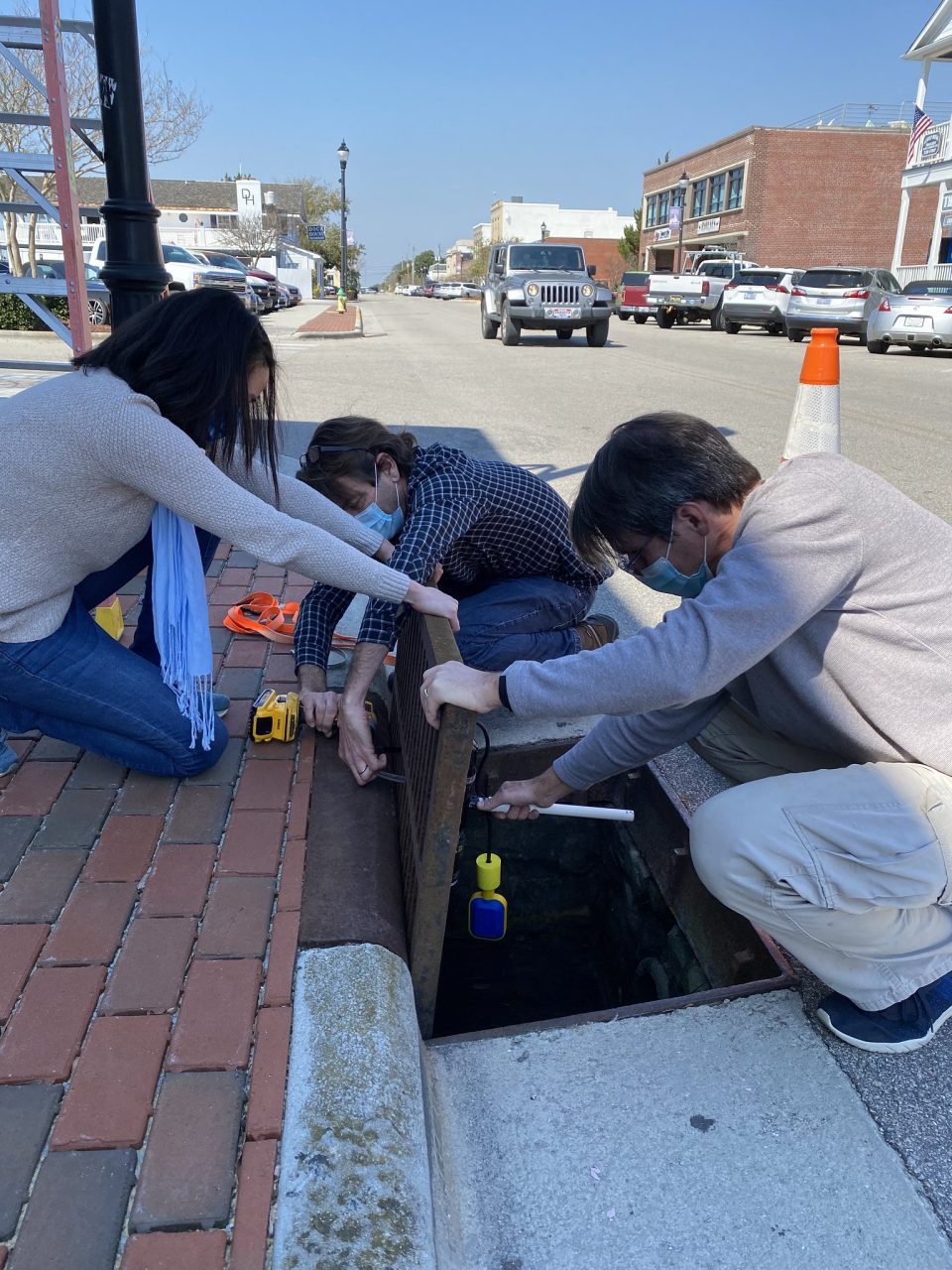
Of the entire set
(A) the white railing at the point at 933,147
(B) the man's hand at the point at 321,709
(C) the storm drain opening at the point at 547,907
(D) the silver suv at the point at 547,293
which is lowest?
(C) the storm drain opening at the point at 547,907

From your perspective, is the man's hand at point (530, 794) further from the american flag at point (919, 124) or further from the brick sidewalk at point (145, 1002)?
the american flag at point (919, 124)

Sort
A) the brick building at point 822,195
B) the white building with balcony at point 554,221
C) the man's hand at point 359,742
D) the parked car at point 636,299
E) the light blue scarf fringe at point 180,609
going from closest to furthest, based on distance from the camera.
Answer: the light blue scarf fringe at point 180,609
the man's hand at point 359,742
the parked car at point 636,299
the brick building at point 822,195
the white building with balcony at point 554,221

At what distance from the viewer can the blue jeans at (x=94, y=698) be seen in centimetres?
242

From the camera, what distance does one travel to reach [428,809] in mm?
1997

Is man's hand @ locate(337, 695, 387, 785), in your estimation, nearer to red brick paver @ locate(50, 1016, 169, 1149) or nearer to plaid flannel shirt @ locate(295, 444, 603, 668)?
plaid flannel shirt @ locate(295, 444, 603, 668)

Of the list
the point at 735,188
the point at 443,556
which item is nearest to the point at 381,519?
the point at 443,556

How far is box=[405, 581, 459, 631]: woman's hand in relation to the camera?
7.80 ft

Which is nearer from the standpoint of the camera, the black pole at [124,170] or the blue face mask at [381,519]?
the blue face mask at [381,519]

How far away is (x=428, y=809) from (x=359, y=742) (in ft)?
2.18

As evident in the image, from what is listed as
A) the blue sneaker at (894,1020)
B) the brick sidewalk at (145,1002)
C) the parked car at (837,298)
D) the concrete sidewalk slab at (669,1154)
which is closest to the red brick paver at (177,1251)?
the brick sidewalk at (145,1002)

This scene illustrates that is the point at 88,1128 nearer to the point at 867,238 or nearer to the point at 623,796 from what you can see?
the point at 623,796

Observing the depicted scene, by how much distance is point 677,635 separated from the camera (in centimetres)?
185

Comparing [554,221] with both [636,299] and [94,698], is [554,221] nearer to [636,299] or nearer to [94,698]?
[636,299]

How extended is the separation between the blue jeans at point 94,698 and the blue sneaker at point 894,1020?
173 centimetres
